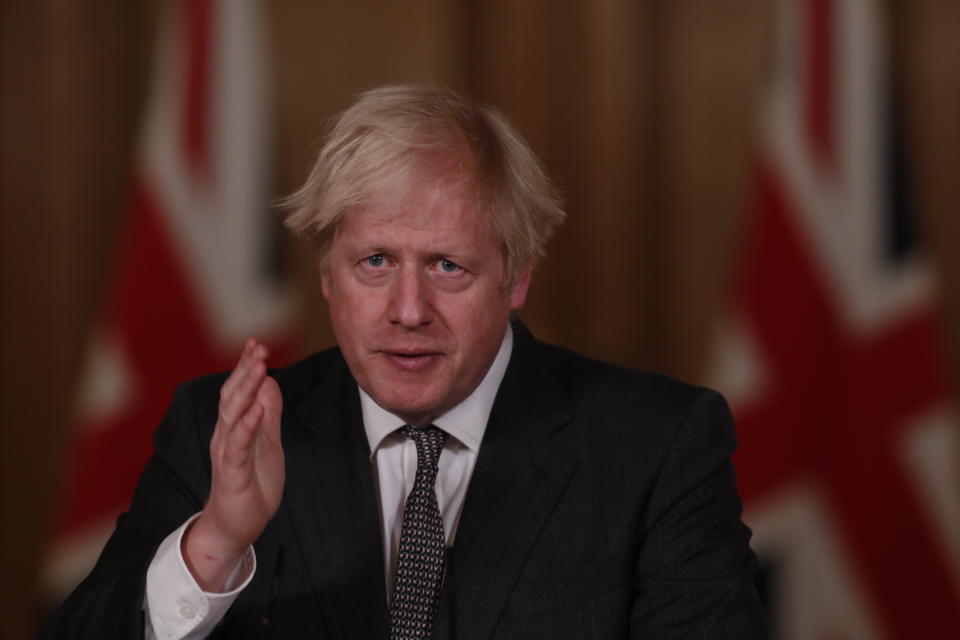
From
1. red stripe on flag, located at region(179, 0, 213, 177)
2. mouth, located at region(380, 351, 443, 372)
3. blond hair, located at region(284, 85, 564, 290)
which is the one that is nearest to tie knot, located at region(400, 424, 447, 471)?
mouth, located at region(380, 351, 443, 372)

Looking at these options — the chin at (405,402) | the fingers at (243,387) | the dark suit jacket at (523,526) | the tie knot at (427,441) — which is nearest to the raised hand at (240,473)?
the fingers at (243,387)

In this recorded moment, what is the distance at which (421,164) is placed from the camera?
5.59 ft

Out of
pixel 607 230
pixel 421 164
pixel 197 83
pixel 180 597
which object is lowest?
pixel 180 597

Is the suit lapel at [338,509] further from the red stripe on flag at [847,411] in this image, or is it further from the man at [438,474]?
the red stripe on flag at [847,411]

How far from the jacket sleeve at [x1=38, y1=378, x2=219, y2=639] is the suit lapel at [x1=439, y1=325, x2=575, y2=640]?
1.43 feet

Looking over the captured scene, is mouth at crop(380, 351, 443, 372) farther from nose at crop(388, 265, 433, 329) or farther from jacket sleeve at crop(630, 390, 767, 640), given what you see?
jacket sleeve at crop(630, 390, 767, 640)

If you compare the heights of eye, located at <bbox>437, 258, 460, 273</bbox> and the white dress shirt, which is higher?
eye, located at <bbox>437, 258, 460, 273</bbox>

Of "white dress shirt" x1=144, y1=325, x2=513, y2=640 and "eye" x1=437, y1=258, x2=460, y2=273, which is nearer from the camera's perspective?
"eye" x1=437, y1=258, x2=460, y2=273

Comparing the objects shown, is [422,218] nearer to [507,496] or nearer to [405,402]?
[405,402]

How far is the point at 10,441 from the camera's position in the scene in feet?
11.4

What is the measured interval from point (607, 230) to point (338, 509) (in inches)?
71.7

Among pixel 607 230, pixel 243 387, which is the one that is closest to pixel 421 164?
pixel 243 387

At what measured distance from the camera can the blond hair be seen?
170 centimetres

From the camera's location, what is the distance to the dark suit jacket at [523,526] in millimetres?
1701
